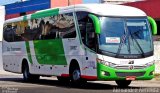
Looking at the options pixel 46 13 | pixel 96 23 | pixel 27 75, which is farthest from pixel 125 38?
pixel 27 75

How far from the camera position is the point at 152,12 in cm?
4578

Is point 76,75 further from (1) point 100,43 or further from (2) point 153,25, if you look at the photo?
(2) point 153,25

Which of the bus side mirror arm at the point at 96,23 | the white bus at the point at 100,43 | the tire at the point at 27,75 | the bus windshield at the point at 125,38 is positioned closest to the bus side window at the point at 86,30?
the white bus at the point at 100,43

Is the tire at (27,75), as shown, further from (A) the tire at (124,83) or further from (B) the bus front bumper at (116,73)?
(B) the bus front bumper at (116,73)

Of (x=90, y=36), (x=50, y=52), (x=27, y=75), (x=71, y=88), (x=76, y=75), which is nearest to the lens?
(x=90, y=36)

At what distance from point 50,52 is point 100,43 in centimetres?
443

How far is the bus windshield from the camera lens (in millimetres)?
19703

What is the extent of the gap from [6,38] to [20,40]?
1972 millimetres

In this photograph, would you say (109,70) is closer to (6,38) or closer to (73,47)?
(73,47)

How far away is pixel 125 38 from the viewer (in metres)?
19.9

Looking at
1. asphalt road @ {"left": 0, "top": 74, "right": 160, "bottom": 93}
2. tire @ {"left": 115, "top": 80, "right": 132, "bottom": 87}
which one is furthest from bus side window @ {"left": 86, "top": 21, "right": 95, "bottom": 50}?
tire @ {"left": 115, "top": 80, "right": 132, "bottom": 87}

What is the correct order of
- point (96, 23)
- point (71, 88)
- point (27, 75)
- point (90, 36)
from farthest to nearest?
1. point (27, 75)
2. point (71, 88)
3. point (90, 36)
4. point (96, 23)

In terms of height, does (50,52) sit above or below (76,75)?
above

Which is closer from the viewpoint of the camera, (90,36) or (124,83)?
(90,36)
